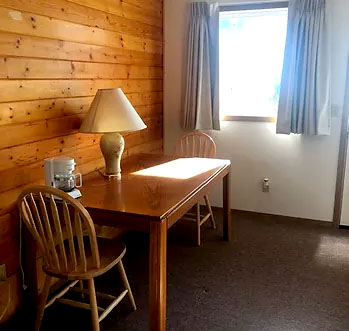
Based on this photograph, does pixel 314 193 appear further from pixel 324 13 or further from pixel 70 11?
pixel 70 11

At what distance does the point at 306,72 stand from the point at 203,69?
0.97 metres

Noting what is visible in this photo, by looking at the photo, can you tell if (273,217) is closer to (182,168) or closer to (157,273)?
(182,168)

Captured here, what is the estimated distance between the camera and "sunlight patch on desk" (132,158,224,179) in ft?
8.91

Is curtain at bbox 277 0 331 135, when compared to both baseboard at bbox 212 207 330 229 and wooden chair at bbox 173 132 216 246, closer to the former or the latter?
wooden chair at bbox 173 132 216 246

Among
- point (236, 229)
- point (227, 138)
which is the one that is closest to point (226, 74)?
point (227, 138)

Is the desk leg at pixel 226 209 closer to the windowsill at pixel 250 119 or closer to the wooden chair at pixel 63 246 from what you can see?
the windowsill at pixel 250 119

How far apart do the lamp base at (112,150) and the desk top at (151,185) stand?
0.07 metres

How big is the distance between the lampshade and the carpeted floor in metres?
1.06

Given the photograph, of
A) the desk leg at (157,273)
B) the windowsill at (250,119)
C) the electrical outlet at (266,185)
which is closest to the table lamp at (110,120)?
the desk leg at (157,273)

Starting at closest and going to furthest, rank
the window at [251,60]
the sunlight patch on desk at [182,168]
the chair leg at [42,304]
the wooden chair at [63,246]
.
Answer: the wooden chair at [63,246] < the chair leg at [42,304] < the sunlight patch on desk at [182,168] < the window at [251,60]

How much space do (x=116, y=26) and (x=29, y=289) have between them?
203 cm

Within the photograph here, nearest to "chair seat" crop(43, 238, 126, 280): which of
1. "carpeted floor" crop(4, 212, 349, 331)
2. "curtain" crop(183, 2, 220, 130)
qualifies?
"carpeted floor" crop(4, 212, 349, 331)

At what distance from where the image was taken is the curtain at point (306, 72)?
338 cm

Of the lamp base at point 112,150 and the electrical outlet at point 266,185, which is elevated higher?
the lamp base at point 112,150
